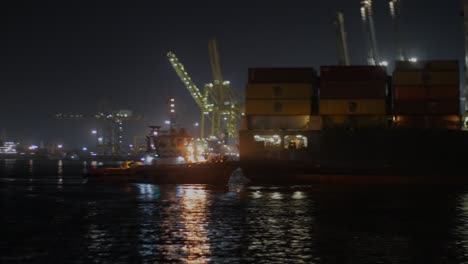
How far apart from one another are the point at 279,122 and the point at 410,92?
11628mm

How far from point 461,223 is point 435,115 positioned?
101 feet

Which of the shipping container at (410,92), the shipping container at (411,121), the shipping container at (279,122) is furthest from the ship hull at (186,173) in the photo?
the shipping container at (410,92)

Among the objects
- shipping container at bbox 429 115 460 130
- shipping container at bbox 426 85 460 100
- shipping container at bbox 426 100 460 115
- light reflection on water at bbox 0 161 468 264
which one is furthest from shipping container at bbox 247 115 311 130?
light reflection on water at bbox 0 161 468 264

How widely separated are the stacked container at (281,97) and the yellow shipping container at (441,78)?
9.86 meters

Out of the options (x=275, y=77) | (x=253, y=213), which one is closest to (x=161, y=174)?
(x=253, y=213)

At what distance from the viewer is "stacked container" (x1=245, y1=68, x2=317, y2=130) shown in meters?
56.1

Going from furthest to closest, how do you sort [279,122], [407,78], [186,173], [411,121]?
[279,122]
[411,121]
[407,78]
[186,173]

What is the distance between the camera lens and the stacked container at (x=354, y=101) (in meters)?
55.2

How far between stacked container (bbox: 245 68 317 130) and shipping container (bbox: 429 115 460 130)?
34.7 ft

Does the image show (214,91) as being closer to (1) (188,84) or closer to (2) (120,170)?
(1) (188,84)

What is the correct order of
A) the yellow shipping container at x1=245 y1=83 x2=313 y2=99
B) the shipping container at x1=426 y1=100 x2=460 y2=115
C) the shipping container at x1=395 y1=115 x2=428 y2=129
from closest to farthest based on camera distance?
the shipping container at x1=426 y1=100 x2=460 y2=115 < the shipping container at x1=395 y1=115 x2=428 y2=129 < the yellow shipping container at x1=245 y1=83 x2=313 y2=99

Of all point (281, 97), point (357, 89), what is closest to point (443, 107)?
point (357, 89)

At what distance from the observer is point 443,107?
5366 centimetres

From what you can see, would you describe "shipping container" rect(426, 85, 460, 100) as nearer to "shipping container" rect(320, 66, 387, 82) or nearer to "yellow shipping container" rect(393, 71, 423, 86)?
"yellow shipping container" rect(393, 71, 423, 86)
